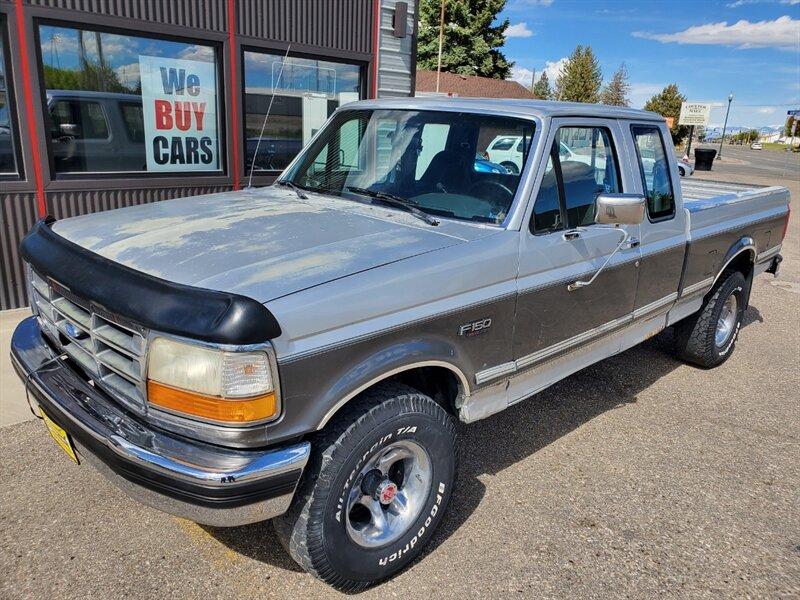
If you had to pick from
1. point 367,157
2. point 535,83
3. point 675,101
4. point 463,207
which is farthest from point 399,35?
point 535,83

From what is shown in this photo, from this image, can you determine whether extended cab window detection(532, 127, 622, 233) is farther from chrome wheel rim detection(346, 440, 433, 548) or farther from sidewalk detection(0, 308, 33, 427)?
sidewalk detection(0, 308, 33, 427)

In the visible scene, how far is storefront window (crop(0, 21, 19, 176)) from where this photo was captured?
5629 mm

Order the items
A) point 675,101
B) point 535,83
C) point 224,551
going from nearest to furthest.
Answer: point 224,551 < point 675,101 < point 535,83

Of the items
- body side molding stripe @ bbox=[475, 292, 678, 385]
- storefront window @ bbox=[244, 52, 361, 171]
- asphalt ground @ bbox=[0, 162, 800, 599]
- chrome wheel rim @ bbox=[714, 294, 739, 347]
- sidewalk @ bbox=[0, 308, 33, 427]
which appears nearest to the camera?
asphalt ground @ bbox=[0, 162, 800, 599]

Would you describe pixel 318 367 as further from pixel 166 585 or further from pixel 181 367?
pixel 166 585

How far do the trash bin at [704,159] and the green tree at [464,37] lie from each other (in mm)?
13578

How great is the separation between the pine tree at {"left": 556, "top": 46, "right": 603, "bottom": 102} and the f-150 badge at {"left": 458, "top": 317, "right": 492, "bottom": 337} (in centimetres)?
4565

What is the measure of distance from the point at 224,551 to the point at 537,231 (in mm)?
2150

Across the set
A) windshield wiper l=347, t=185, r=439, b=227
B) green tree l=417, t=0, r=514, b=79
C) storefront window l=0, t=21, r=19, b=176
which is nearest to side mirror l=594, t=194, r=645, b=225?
windshield wiper l=347, t=185, r=439, b=227

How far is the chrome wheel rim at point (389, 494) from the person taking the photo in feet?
8.71

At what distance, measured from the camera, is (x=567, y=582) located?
9.24ft

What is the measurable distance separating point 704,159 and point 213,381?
32.0 metres

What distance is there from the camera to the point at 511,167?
11.0ft

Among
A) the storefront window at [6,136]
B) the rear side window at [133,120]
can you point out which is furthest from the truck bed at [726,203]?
the storefront window at [6,136]
